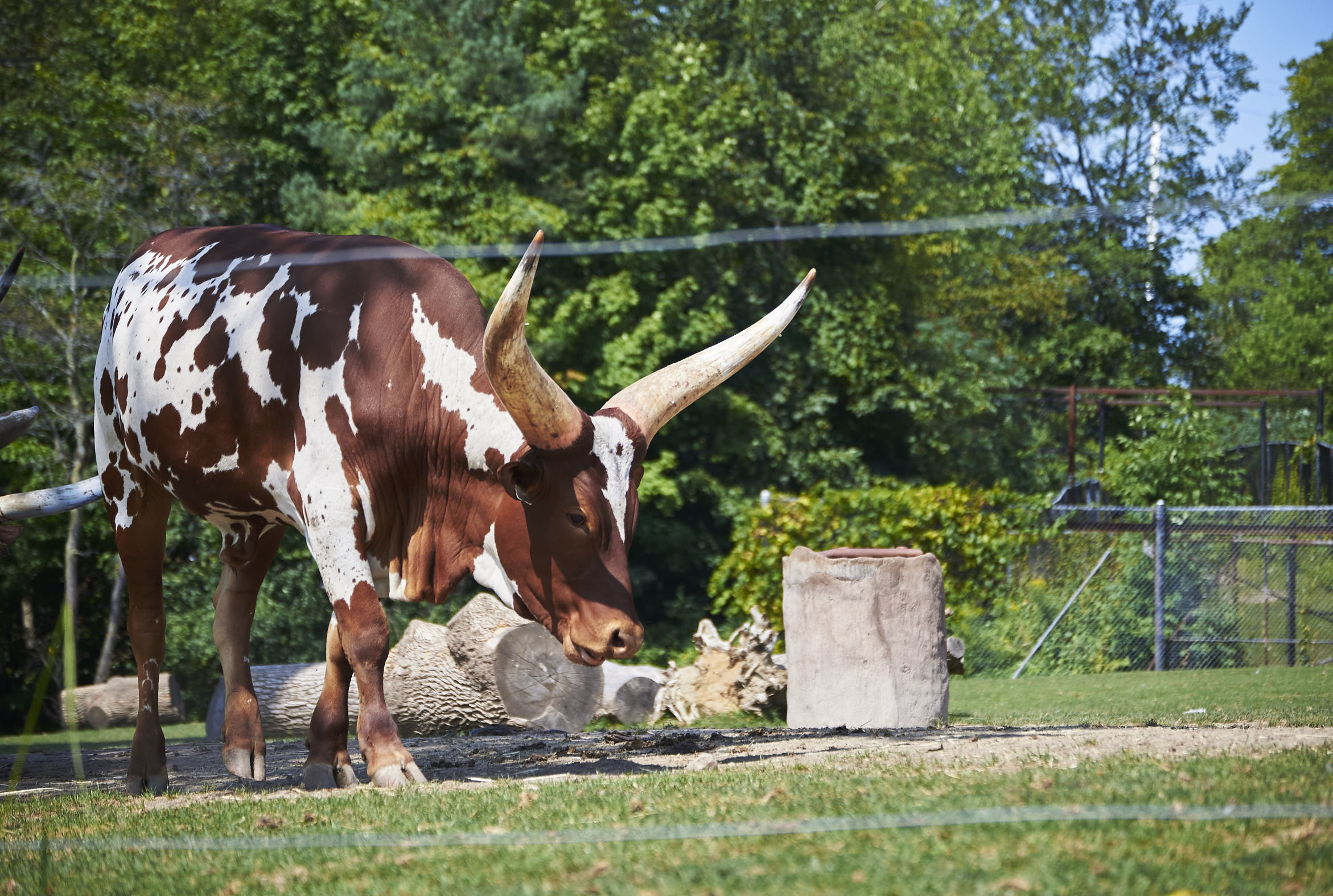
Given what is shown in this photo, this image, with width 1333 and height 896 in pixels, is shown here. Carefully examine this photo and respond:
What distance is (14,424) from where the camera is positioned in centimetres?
636

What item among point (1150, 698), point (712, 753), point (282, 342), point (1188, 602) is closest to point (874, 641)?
point (712, 753)

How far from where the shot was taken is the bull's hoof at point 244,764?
6.17 metres

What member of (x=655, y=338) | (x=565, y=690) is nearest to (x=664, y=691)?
(x=565, y=690)

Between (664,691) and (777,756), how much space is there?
3.99 meters

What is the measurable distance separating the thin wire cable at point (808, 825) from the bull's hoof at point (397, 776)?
1.25 meters

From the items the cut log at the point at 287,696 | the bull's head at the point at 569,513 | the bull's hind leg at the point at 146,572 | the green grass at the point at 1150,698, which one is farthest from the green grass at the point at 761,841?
the cut log at the point at 287,696

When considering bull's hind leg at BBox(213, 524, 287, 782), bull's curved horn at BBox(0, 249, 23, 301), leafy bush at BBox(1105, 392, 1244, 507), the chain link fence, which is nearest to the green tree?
leafy bush at BBox(1105, 392, 1244, 507)

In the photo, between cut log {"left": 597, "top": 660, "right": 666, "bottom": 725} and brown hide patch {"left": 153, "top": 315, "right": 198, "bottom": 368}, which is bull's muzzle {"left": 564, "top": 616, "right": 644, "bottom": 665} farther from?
cut log {"left": 597, "top": 660, "right": 666, "bottom": 725}

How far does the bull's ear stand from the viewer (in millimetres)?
5363

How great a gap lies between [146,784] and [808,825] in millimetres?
3815

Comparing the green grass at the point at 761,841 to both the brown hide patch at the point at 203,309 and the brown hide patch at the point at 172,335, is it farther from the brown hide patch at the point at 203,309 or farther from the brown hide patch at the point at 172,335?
the brown hide patch at the point at 203,309

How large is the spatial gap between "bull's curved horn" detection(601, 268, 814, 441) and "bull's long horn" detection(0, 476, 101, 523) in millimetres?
2882

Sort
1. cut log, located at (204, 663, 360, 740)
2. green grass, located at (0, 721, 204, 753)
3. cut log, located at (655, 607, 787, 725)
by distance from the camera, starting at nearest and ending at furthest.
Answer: cut log, located at (655, 607, 787, 725), cut log, located at (204, 663, 360, 740), green grass, located at (0, 721, 204, 753)

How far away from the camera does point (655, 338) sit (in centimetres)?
1867
